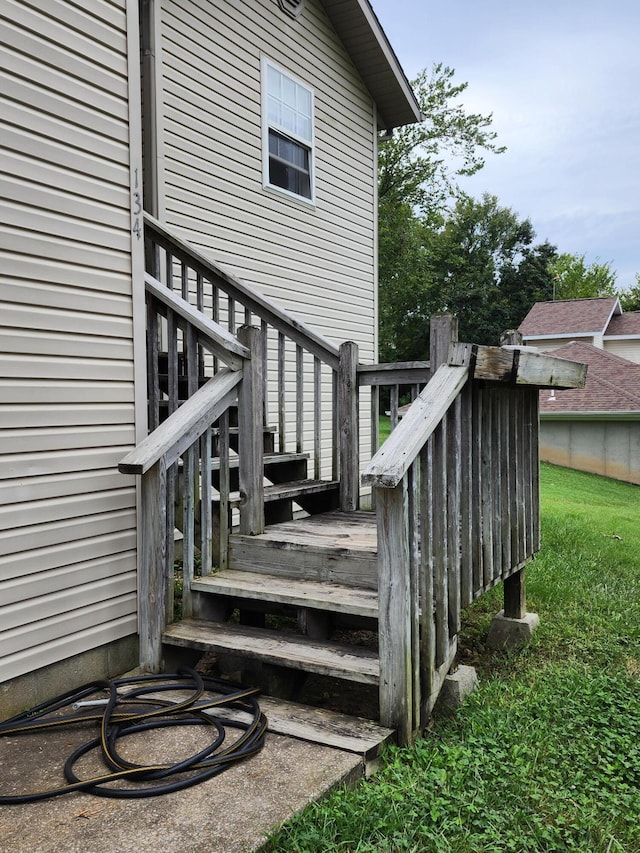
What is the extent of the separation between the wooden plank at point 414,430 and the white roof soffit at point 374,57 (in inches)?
250

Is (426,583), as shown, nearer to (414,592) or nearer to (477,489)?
(414,592)

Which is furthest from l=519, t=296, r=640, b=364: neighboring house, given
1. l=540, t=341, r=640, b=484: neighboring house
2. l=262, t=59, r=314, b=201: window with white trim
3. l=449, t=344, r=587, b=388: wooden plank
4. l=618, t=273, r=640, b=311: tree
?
l=449, t=344, r=587, b=388: wooden plank

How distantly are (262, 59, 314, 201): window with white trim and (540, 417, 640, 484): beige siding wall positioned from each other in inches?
504

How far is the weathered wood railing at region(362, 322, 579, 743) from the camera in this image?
2.61 metres

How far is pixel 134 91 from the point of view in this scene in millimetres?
3430

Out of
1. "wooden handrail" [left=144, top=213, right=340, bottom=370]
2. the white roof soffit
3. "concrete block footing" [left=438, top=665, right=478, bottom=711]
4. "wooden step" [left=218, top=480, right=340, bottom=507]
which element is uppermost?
the white roof soffit

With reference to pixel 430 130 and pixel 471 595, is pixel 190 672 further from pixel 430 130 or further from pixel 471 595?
pixel 430 130

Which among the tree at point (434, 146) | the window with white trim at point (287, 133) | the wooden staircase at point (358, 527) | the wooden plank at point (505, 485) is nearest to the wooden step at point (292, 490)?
the wooden staircase at point (358, 527)

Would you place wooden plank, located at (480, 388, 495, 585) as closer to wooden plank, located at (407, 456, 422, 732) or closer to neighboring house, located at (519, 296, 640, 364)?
wooden plank, located at (407, 456, 422, 732)

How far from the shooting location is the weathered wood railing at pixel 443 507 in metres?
2.61

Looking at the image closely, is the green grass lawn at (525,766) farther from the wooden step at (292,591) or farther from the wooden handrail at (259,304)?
the wooden handrail at (259,304)

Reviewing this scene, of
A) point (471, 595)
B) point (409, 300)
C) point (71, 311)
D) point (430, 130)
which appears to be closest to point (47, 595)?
point (71, 311)

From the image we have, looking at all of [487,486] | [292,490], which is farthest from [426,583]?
[292,490]

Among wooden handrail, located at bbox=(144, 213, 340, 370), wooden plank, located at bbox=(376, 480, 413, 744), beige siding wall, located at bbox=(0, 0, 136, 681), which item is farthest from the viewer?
wooden handrail, located at bbox=(144, 213, 340, 370)
